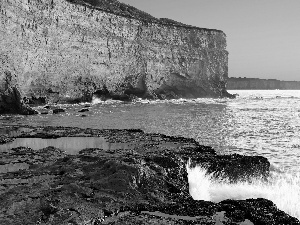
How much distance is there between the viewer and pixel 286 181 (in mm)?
11352

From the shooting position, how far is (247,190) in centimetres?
990

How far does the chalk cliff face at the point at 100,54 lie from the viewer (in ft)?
130

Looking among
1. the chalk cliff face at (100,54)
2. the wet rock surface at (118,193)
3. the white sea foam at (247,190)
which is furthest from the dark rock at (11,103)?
the white sea foam at (247,190)

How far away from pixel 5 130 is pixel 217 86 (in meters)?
77.2

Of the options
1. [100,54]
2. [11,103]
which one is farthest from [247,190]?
[100,54]

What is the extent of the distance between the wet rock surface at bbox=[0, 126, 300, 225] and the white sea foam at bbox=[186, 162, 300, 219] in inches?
14.9

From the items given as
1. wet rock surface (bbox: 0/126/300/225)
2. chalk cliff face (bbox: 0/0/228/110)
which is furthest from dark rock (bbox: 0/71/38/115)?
wet rock surface (bbox: 0/126/300/225)

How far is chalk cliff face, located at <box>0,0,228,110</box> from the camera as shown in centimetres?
3956

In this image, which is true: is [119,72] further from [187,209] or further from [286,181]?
[187,209]

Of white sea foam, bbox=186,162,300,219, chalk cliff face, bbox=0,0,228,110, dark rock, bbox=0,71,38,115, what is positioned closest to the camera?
white sea foam, bbox=186,162,300,219

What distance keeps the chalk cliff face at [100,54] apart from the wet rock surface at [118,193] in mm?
26332

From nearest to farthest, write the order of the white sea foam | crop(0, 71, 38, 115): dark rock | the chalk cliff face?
the white sea foam, crop(0, 71, 38, 115): dark rock, the chalk cliff face

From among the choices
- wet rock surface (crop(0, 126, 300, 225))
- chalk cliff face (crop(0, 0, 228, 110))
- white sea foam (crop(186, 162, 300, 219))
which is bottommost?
white sea foam (crop(186, 162, 300, 219))

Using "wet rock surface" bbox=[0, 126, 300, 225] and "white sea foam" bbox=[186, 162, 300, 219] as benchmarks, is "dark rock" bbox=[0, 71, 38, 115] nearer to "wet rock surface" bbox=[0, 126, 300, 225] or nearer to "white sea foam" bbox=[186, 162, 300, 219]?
"wet rock surface" bbox=[0, 126, 300, 225]
